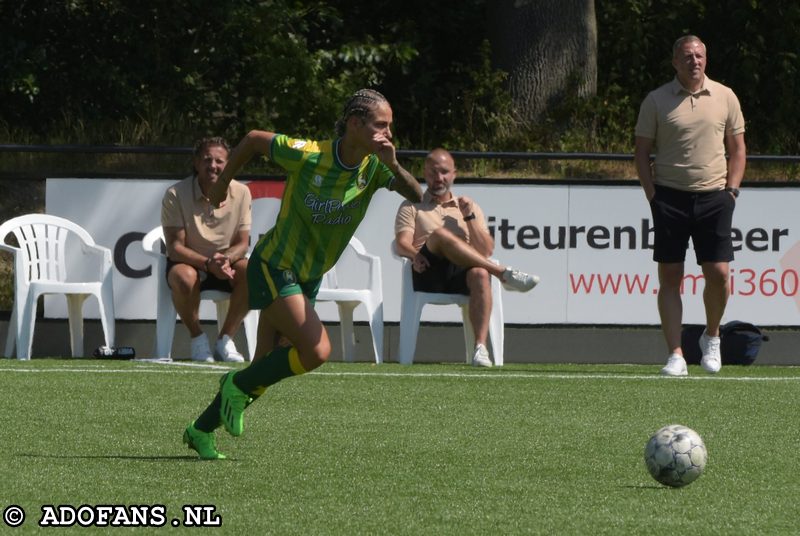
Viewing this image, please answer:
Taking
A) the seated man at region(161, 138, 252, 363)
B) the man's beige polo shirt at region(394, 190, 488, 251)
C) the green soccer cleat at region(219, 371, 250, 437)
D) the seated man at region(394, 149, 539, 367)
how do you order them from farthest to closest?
1. the man's beige polo shirt at region(394, 190, 488, 251)
2. the seated man at region(394, 149, 539, 367)
3. the seated man at region(161, 138, 252, 363)
4. the green soccer cleat at region(219, 371, 250, 437)

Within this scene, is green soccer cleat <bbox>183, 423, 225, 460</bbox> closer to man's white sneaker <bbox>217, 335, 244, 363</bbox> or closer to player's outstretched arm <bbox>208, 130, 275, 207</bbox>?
player's outstretched arm <bbox>208, 130, 275, 207</bbox>

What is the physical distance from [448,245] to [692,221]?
2.17 meters

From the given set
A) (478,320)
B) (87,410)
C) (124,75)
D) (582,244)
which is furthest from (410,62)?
(87,410)

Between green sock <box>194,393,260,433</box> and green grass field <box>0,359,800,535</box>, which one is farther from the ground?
green sock <box>194,393,260,433</box>

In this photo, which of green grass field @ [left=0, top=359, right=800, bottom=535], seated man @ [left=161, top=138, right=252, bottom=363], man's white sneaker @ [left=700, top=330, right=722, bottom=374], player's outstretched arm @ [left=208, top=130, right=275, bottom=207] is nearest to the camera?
green grass field @ [left=0, top=359, right=800, bottom=535]

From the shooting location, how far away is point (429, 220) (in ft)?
41.2

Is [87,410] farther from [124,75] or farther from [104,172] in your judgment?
[124,75]

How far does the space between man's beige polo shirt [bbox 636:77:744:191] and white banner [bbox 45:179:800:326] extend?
295cm

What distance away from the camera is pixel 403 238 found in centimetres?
1255

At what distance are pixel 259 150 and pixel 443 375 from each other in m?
4.33

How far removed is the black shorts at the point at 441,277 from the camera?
12477 mm

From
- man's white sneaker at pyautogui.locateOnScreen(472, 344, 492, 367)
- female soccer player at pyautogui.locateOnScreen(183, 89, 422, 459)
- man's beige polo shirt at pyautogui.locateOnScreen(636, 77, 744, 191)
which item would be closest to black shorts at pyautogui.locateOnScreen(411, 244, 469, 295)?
man's white sneaker at pyautogui.locateOnScreen(472, 344, 492, 367)

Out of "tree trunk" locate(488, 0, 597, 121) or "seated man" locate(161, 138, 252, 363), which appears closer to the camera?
"seated man" locate(161, 138, 252, 363)

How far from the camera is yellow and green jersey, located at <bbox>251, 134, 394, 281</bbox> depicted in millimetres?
6941
